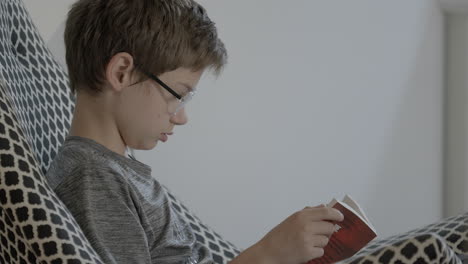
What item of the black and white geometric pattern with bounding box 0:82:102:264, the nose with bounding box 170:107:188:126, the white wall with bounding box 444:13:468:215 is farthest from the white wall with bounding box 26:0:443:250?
the black and white geometric pattern with bounding box 0:82:102:264

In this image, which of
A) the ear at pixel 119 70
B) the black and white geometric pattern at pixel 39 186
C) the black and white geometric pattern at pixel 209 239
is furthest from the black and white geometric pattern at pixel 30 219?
the black and white geometric pattern at pixel 209 239

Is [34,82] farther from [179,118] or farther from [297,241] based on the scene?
[297,241]

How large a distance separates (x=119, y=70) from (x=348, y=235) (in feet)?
1.26

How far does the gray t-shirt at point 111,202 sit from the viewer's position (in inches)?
42.9

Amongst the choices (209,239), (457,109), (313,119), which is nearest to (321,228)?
(209,239)

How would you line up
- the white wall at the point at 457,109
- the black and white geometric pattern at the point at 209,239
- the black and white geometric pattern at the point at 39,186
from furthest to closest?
the white wall at the point at 457,109, the black and white geometric pattern at the point at 209,239, the black and white geometric pattern at the point at 39,186

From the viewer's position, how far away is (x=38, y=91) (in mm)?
1370

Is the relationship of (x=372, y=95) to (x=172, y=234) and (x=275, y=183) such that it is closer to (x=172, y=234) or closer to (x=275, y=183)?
(x=275, y=183)

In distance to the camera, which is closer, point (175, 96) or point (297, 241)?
point (297, 241)

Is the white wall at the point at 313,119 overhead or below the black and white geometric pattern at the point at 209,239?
overhead

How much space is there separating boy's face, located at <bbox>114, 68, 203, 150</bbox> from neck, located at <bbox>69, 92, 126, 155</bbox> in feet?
0.04

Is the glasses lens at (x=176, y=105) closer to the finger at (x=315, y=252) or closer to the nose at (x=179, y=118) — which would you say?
the nose at (x=179, y=118)

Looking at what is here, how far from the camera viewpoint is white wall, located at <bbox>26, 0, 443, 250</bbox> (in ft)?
7.61

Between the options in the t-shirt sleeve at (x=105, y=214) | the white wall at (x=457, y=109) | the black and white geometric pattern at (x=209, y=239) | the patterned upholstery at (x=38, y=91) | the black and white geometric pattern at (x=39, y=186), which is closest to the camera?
the black and white geometric pattern at (x=39, y=186)
